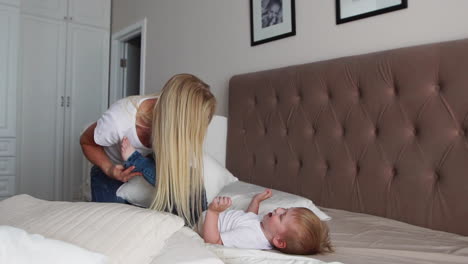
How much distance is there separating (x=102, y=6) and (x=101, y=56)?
0.58 meters

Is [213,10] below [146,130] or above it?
above

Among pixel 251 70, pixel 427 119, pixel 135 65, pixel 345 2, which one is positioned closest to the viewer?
pixel 427 119

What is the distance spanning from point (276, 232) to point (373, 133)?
0.72 metres

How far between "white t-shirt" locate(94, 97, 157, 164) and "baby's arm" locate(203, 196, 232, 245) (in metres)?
0.53

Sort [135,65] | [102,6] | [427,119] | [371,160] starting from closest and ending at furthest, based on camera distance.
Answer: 1. [427,119]
2. [371,160]
3. [102,6]
4. [135,65]

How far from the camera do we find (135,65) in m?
4.48

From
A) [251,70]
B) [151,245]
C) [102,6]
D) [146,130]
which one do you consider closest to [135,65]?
[102,6]

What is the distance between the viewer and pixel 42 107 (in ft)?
12.2

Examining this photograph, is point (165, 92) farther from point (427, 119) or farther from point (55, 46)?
point (55, 46)

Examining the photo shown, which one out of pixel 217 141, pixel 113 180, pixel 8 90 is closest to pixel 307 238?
pixel 113 180

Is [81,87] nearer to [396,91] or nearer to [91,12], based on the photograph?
[91,12]

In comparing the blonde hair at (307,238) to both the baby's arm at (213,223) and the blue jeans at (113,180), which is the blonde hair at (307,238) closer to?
the baby's arm at (213,223)

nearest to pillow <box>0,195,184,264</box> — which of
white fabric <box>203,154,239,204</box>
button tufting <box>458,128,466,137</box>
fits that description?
white fabric <box>203,154,239,204</box>

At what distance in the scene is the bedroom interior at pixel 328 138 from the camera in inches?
36.3
